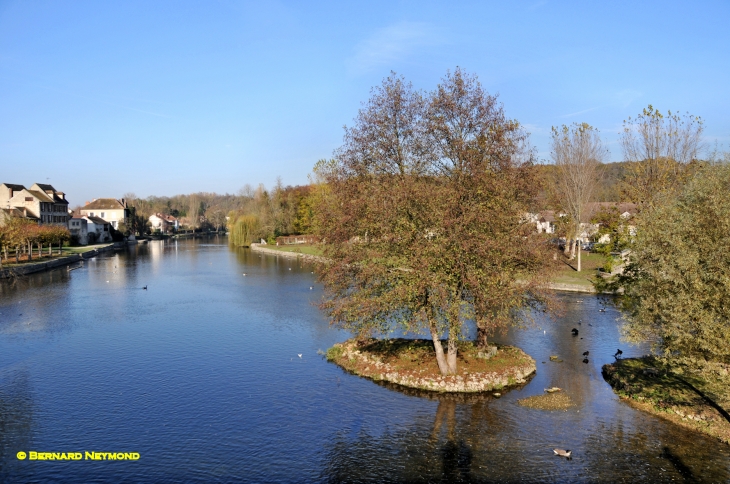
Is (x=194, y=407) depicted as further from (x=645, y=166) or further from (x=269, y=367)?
(x=645, y=166)

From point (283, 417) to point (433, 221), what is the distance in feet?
36.7

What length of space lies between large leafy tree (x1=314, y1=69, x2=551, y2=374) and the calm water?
14.0ft

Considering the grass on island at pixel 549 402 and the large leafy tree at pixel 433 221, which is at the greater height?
the large leafy tree at pixel 433 221

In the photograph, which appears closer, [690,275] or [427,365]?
[690,275]

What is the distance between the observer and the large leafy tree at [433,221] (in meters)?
25.0

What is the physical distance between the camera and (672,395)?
23891 mm

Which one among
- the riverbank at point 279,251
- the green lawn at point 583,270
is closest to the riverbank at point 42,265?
the riverbank at point 279,251

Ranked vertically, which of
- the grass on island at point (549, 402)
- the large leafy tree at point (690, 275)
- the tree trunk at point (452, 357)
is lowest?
the grass on island at point (549, 402)

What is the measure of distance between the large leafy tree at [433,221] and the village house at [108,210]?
14064 centimetres

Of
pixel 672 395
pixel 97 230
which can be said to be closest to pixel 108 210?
pixel 97 230

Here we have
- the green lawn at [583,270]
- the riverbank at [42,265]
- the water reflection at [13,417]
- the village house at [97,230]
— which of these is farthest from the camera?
the village house at [97,230]

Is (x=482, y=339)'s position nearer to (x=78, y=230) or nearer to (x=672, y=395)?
(x=672, y=395)

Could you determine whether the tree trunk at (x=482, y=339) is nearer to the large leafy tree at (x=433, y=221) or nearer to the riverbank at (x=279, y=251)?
the large leafy tree at (x=433, y=221)

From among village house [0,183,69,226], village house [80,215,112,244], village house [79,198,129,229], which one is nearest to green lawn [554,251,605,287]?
village house [0,183,69,226]
